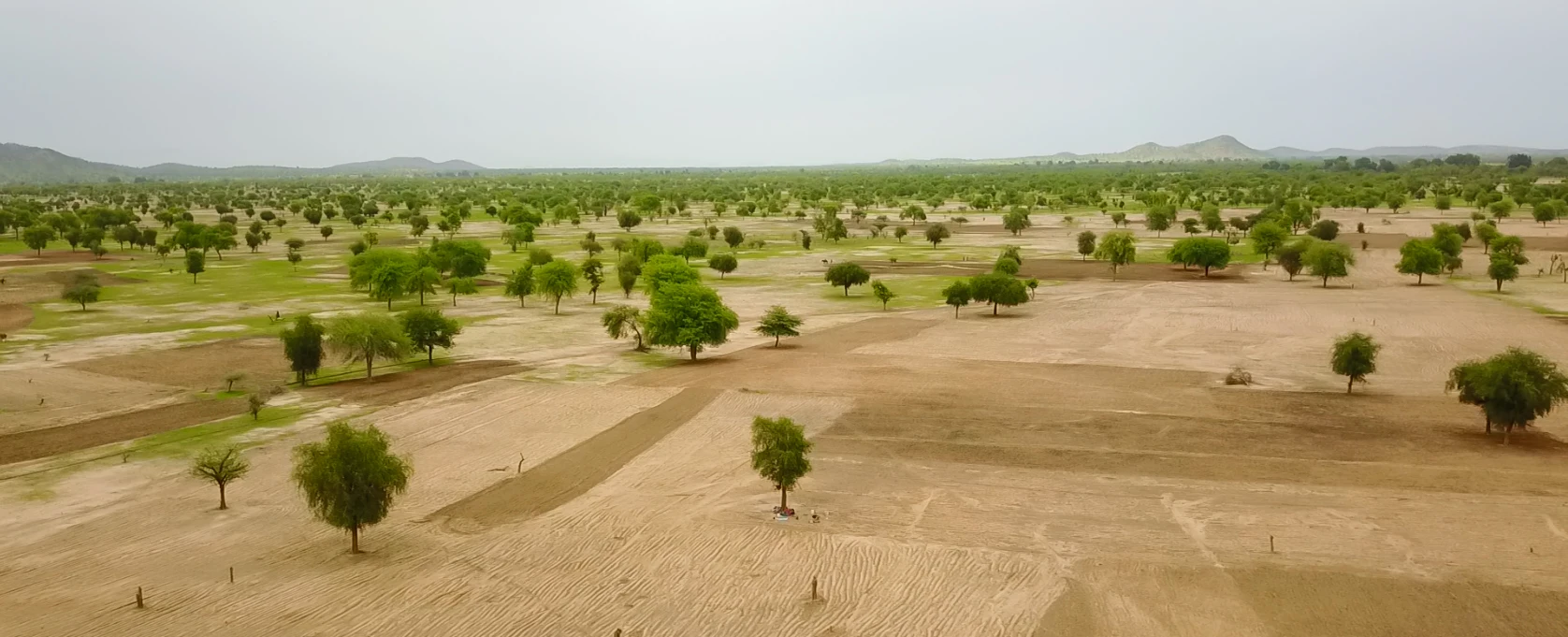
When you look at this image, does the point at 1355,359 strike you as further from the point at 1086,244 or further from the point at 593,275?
the point at 1086,244

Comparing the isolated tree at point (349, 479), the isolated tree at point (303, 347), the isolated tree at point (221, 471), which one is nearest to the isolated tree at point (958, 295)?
the isolated tree at point (303, 347)

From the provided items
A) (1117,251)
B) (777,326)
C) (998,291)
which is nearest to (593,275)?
(777,326)

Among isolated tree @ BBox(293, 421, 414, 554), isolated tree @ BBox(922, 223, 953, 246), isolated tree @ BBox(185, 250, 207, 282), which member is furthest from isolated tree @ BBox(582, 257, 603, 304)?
isolated tree @ BBox(293, 421, 414, 554)

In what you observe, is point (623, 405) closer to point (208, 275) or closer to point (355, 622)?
point (355, 622)

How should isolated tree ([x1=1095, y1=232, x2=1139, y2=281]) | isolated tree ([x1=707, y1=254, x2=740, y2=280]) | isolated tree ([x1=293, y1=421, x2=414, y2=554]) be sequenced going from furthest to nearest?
1. isolated tree ([x1=707, y1=254, x2=740, y2=280])
2. isolated tree ([x1=1095, y1=232, x2=1139, y2=281])
3. isolated tree ([x1=293, y1=421, x2=414, y2=554])

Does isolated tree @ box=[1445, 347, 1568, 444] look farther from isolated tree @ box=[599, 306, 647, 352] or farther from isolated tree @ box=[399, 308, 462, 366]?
isolated tree @ box=[399, 308, 462, 366]

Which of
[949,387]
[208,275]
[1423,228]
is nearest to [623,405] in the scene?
[949,387]
